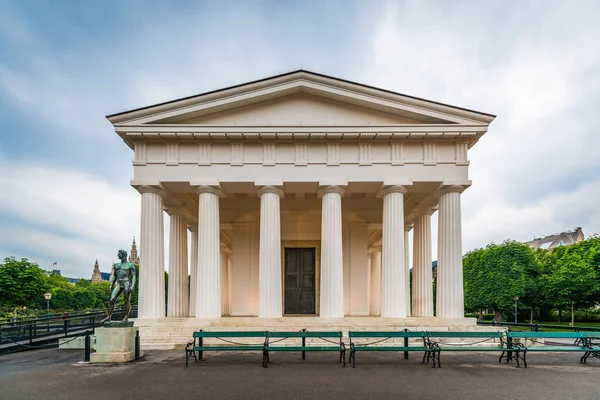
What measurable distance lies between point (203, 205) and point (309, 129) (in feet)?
22.0

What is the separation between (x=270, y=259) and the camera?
19.2 m

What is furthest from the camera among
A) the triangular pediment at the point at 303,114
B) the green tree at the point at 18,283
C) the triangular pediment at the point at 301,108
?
the green tree at the point at 18,283

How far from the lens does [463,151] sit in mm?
19766

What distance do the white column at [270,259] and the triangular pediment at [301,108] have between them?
158 inches

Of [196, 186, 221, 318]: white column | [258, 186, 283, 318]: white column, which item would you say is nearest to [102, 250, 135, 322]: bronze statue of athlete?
[196, 186, 221, 318]: white column

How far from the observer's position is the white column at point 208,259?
1875 centimetres

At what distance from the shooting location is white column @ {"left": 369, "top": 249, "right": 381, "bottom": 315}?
28734 mm

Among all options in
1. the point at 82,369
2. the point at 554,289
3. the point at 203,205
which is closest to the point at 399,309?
the point at 203,205

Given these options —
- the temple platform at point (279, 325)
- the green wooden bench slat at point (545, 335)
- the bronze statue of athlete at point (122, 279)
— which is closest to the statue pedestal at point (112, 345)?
the bronze statue of athlete at point (122, 279)

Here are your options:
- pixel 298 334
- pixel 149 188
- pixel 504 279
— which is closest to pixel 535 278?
pixel 504 279

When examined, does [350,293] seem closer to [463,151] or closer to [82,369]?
[463,151]

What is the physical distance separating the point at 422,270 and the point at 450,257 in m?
4.40

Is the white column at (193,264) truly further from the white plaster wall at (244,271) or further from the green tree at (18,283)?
the green tree at (18,283)

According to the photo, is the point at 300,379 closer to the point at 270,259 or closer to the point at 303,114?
the point at 270,259
